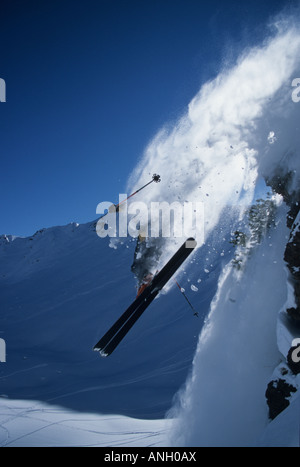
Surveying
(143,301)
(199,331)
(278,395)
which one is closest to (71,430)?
(143,301)

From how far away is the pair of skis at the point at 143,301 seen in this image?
32.0ft

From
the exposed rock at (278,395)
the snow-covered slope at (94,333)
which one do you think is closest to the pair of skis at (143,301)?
the exposed rock at (278,395)

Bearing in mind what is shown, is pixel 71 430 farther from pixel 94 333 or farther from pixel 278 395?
pixel 94 333

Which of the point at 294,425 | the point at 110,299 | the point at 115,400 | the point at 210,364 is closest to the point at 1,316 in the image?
the point at 110,299

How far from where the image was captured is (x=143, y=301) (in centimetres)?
1092

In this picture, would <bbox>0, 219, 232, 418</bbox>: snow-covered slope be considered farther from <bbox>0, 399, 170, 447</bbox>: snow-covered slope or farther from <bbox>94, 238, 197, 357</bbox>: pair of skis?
<bbox>94, 238, 197, 357</bbox>: pair of skis

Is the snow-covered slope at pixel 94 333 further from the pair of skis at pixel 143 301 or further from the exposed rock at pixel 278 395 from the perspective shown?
the exposed rock at pixel 278 395

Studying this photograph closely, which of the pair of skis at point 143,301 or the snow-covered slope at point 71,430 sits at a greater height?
the pair of skis at point 143,301

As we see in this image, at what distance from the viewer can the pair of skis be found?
975cm

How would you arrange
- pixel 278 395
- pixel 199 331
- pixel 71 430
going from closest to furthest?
1. pixel 278 395
2. pixel 71 430
3. pixel 199 331

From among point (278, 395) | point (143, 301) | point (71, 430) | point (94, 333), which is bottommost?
point (278, 395)

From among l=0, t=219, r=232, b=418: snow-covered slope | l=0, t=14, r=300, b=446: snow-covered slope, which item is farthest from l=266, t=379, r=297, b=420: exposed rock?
l=0, t=219, r=232, b=418: snow-covered slope

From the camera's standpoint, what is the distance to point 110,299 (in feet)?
121

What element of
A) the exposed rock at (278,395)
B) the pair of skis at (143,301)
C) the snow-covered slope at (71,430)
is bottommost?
the exposed rock at (278,395)
